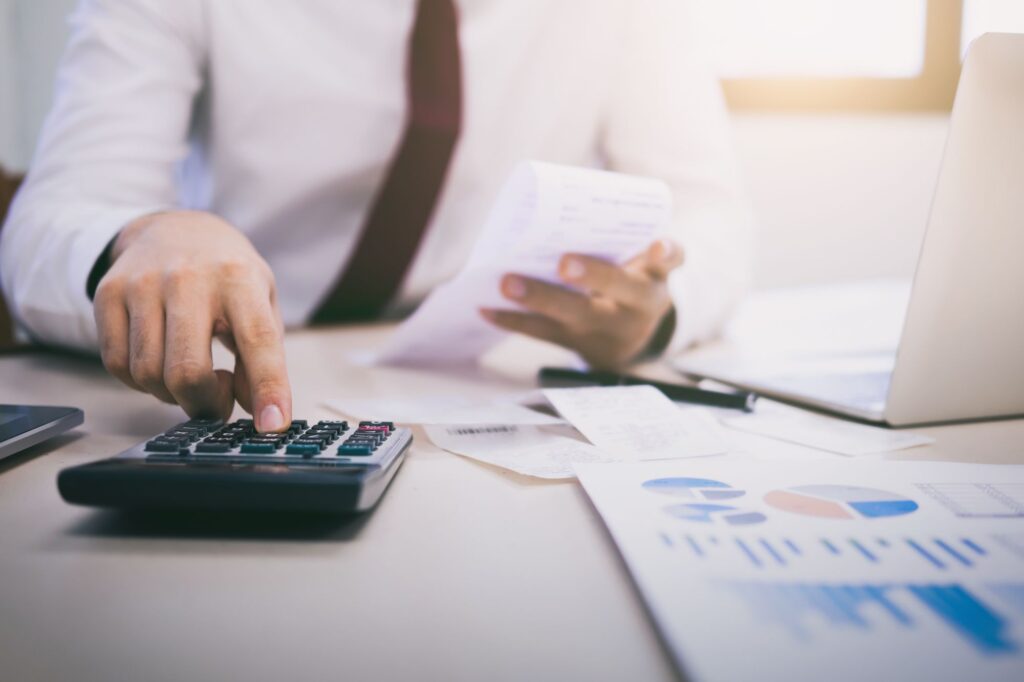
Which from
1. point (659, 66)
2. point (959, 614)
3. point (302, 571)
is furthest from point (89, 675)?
point (659, 66)

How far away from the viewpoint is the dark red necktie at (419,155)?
2.83ft

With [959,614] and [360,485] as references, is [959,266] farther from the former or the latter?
[360,485]

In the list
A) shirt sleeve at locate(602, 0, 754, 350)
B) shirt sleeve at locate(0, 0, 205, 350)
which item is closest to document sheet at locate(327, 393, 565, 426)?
shirt sleeve at locate(0, 0, 205, 350)

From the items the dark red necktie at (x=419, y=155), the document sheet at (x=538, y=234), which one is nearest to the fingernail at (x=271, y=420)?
the document sheet at (x=538, y=234)

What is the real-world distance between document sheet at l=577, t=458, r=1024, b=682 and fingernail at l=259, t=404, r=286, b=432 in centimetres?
15

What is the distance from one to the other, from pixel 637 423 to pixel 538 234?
0.50 feet

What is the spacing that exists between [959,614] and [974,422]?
320 millimetres

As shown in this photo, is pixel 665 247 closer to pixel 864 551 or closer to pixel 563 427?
pixel 563 427

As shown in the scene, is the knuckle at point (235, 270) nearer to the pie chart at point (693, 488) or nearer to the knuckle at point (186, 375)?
the knuckle at point (186, 375)

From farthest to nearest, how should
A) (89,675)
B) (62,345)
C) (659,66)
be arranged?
(659,66), (62,345), (89,675)

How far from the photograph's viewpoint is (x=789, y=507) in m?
0.31

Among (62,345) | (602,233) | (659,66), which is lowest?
(62,345)

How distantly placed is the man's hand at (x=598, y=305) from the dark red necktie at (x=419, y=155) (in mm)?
313

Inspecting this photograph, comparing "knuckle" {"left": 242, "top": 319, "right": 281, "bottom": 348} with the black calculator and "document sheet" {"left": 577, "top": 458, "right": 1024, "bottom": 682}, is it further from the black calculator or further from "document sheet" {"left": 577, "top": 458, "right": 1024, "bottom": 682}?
"document sheet" {"left": 577, "top": 458, "right": 1024, "bottom": 682}
